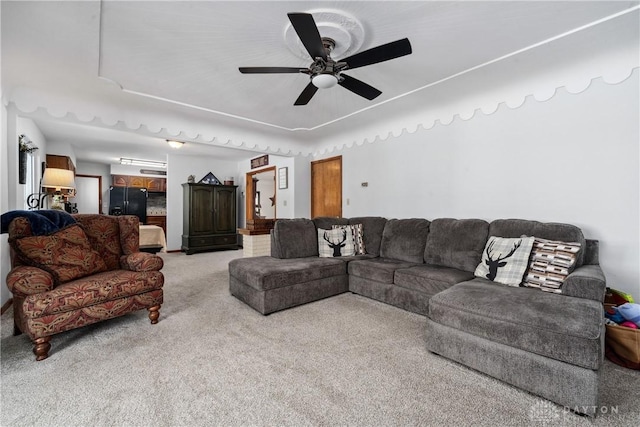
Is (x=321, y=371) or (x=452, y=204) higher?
(x=452, y=204)

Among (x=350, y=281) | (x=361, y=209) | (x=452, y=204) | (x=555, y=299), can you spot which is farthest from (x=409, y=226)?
(x=555, y=299)

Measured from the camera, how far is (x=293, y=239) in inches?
137

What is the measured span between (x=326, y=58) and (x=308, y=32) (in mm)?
316

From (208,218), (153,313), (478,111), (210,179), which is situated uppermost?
(478,111)

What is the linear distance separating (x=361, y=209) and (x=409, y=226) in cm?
129

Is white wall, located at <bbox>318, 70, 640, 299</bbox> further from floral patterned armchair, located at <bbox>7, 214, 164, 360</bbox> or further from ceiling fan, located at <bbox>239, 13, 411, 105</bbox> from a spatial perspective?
floral patterned armchair, located at <bbox>7, 214, 164, 360</bbox>

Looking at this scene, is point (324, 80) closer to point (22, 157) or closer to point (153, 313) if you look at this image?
point (153, 313)

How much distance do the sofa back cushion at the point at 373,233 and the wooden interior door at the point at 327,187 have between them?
1247 millimetres

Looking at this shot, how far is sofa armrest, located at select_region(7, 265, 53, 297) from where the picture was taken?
1868 mm

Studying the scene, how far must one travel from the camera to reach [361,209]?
4.62 meters

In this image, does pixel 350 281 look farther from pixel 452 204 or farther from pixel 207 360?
pixel 207 360

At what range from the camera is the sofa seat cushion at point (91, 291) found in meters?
1.87

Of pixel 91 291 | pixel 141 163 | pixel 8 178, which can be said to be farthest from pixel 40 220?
pixel 141 163

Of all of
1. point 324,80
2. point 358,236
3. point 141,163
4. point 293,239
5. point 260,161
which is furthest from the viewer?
point 141,163
